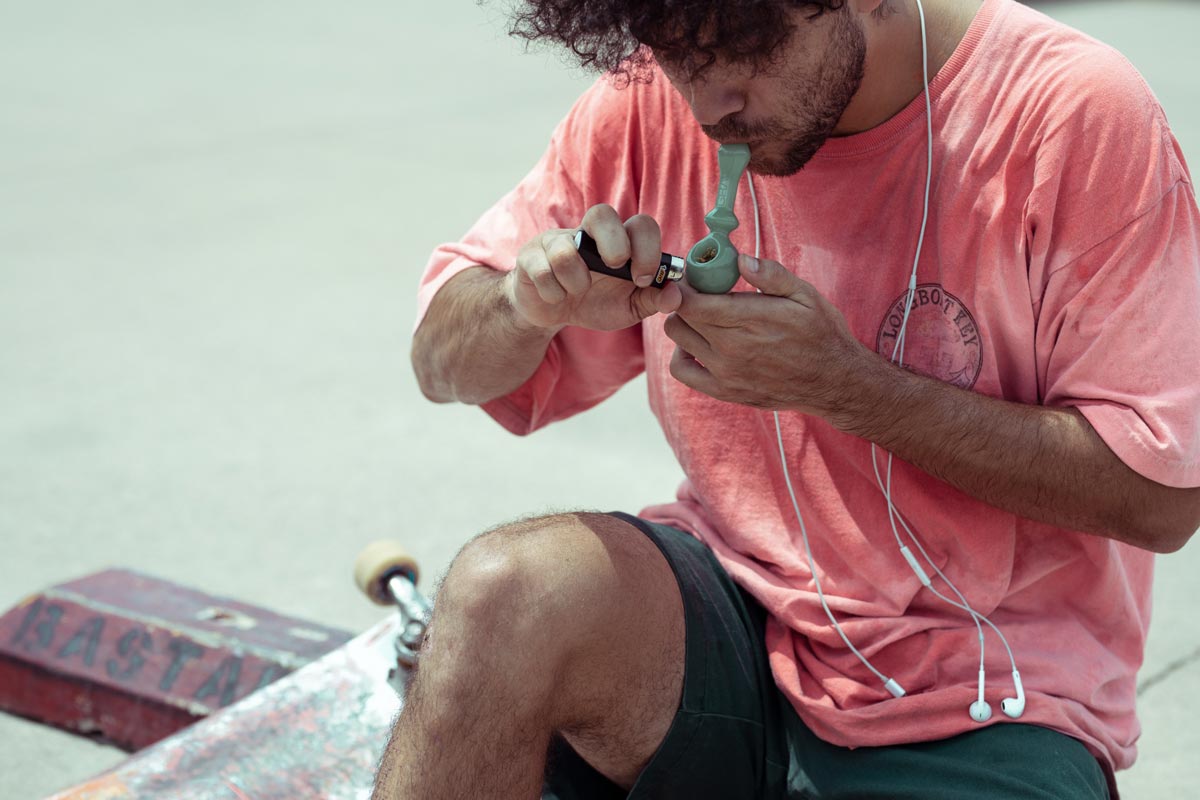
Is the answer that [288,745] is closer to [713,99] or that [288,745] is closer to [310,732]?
[310,732]

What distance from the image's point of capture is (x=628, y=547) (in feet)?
Result: 5.54

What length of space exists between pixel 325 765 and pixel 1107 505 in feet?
4.14

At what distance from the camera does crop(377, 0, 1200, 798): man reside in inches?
60.8

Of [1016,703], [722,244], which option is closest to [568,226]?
[722,244]

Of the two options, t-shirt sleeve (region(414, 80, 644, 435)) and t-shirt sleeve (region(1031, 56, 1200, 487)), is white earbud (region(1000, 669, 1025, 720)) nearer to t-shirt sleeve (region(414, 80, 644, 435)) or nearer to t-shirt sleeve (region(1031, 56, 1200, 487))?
t-shirt sleeve (region(1031, 56, 1200, 487))

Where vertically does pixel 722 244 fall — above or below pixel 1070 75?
below

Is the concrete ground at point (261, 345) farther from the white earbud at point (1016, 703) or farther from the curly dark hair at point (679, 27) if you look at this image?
the curly dark hair at point (679, 27)

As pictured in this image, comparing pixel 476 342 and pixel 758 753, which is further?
pixel 476 342

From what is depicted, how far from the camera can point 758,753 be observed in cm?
175

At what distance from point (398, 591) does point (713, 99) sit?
114cm

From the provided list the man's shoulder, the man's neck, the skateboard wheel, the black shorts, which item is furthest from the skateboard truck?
the man's shoulder

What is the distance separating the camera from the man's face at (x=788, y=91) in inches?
61.6

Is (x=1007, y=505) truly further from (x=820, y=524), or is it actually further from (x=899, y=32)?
(x=899, y=32)

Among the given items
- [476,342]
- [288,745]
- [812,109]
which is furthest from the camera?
[288,745]
